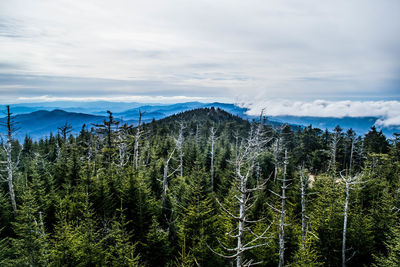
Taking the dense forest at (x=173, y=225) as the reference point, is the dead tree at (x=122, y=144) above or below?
above

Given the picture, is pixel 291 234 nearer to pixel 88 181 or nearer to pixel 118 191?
pixel 118 191

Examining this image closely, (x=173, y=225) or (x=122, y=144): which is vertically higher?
(x=122, y=144)

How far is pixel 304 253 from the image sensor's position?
496 inches

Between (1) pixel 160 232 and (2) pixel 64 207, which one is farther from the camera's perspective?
(2) pixel 64 207

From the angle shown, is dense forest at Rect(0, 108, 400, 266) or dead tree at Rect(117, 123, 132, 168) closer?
dense forest at Rect(0, 108, 400, 266)

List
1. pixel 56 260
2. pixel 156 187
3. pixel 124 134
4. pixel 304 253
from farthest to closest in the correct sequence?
1. pixel 124 134
2. pixel 156 187
3. pixel 304 253
4. pixel 56 260

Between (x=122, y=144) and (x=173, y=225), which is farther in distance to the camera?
(x=122, y=144)

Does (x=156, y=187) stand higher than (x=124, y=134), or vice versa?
(x=124, y=134)

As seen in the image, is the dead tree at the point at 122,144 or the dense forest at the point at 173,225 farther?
the dead tree at the point at 122,144

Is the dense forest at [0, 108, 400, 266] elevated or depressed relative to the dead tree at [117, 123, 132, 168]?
depressed

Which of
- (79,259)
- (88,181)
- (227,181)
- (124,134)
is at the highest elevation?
(124,134)

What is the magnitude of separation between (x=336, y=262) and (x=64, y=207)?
24313mm

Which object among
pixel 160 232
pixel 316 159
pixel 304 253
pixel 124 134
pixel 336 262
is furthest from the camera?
pixel 316 159

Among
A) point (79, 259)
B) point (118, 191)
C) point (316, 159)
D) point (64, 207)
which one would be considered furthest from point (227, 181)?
point (316, 159)
